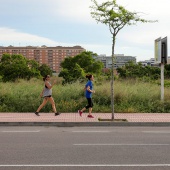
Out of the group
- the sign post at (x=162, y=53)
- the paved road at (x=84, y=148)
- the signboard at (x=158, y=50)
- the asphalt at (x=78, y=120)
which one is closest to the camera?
the paved road at (x=84, y=148)

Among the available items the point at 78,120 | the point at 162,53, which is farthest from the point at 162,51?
the point at 78,120

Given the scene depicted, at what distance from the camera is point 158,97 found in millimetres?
16969

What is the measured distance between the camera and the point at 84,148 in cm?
778

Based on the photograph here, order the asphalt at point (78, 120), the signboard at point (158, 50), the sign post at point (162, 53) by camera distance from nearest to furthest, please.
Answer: the asphalt at point (78, 120) < the sign post at point (162, 53) < the signboard at point (158, 50)

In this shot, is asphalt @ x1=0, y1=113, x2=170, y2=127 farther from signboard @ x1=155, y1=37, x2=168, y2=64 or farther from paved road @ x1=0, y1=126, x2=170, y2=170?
signboard @ x1=155, y1=37, x2=168, y2=64

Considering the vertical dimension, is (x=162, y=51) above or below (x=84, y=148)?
above

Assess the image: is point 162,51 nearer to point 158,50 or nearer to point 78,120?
point 158,50

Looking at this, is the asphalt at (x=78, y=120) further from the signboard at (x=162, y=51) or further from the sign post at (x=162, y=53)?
the signboard at (x=162, y=51)

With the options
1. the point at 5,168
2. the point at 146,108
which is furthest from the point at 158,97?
the point at 5,168

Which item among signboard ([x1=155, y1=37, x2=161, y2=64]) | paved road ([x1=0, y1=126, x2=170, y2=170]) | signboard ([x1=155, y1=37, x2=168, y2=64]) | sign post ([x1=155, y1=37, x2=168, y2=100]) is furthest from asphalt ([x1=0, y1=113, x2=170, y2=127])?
signboard ([x1=155, y1=37, x2=161, y2=64])

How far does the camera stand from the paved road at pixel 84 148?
614cm

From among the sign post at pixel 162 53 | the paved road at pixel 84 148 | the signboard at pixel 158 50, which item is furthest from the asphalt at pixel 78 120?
the signboard at pixel 158 50

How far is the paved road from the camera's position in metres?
6.14

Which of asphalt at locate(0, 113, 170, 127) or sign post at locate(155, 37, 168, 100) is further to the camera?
sign post at locate(155, 37, 168, 100)
